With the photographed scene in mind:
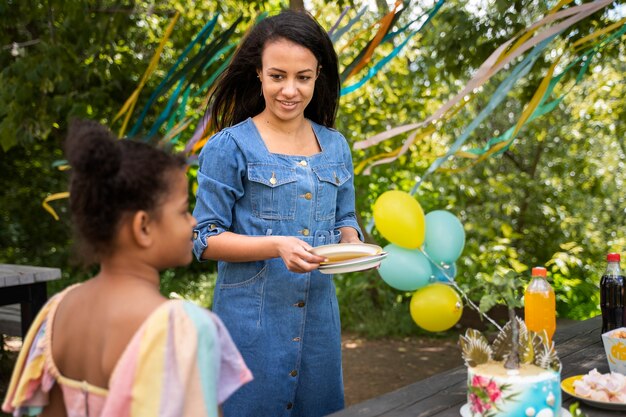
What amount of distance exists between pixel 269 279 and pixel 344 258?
0.87ft

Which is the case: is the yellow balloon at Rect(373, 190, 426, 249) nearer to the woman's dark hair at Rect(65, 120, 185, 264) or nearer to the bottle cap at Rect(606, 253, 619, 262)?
the bottle cap at Rect(606, 253, 619, 262)

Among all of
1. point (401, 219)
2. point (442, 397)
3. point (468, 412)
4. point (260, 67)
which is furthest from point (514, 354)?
point (401, 219)

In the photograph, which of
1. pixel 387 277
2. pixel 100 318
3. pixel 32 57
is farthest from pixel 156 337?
pixel 32 57

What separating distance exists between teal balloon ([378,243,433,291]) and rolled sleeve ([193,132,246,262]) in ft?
4.43

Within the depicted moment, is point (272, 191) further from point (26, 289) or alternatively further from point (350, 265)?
point (26, 289)

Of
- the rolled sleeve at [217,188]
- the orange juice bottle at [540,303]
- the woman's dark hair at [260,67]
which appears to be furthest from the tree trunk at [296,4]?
the orange juice bottle at [540,303]

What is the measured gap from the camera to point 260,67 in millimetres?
2010

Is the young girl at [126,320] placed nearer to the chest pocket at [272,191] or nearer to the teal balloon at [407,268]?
the chest pocket at [272,191]

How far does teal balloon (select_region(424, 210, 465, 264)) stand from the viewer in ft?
10.4

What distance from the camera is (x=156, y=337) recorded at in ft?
3.43

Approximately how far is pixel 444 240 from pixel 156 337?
2.28 metres

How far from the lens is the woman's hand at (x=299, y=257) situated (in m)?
1.68

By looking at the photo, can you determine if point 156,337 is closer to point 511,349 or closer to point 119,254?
point 119,254

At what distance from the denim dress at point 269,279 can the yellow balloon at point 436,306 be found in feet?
4.00
